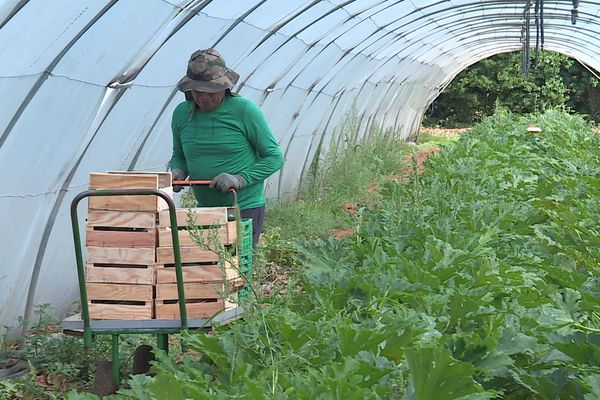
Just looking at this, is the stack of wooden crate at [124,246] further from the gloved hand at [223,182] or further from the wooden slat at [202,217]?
the gloved hand at [223,182]

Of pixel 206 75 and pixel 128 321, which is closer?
pixel 128 321

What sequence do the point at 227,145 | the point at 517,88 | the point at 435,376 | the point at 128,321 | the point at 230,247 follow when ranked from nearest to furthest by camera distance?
the point at 435,376 → the point at 128,321 → the point at 230,247 → the point at 227,145 → the point at 517,88

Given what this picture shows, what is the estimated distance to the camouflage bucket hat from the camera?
5.20 meters

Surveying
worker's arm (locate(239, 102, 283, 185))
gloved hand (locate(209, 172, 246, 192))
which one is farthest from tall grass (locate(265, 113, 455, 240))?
gloved hand (locate(209, 172, 246, 192))

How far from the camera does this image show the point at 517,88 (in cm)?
3781

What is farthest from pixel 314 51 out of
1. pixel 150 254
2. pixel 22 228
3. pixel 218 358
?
pixel 218 358

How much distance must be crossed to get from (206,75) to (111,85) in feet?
6.06

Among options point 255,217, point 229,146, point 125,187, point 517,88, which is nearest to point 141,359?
point 125,187

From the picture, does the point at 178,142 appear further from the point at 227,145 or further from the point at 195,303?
the point at 195,303

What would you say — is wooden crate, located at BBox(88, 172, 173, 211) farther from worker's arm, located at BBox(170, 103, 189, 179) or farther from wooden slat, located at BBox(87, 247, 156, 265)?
worker's arm, located at BBox(170, 103, 189, 179)

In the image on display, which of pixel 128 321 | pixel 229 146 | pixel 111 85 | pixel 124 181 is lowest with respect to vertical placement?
pixel 128 321

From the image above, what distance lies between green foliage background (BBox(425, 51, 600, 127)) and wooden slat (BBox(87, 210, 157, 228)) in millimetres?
33077

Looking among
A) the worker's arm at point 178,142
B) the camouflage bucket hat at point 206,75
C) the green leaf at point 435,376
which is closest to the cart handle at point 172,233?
the camouflage bucket hat at point 206,75

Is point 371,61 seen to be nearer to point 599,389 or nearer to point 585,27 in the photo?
point 585,27
